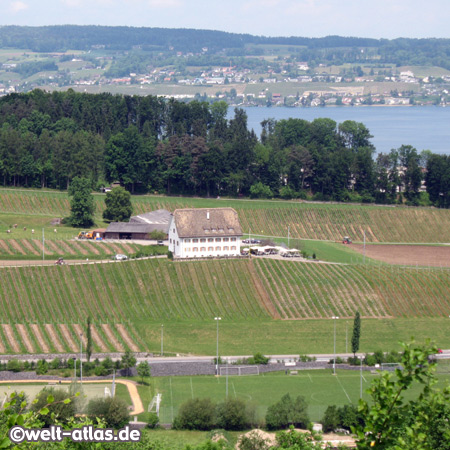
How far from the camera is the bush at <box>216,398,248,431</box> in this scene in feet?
172

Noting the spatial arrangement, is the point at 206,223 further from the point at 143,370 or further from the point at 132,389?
the point at 132,389

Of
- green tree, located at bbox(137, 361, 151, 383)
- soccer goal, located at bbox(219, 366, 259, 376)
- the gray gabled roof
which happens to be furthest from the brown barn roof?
green tree, located at bbox(137, 361, 151, 383)

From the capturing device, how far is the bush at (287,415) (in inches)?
2064

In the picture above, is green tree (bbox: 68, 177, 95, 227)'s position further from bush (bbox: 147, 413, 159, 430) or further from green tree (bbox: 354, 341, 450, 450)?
green tree (bbox: 354, 341, 450, 450)

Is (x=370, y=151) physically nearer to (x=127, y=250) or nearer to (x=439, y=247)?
(x=439, y=247)

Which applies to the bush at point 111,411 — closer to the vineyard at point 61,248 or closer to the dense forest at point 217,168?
the vineyard at point 61,248

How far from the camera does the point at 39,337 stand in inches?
2758

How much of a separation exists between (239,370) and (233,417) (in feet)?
41.4

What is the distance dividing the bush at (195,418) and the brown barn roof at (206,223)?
36500mm

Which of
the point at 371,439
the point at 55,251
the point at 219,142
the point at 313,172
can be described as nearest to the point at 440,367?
the point at 55,251

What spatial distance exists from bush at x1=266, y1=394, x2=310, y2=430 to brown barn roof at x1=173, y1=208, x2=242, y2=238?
36.8 m

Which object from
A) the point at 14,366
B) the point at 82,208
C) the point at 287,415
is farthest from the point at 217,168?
the point at 287,415

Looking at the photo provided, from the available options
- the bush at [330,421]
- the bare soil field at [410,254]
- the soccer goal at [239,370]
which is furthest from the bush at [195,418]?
the bare soil field at [410,254]

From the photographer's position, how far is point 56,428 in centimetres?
2441
